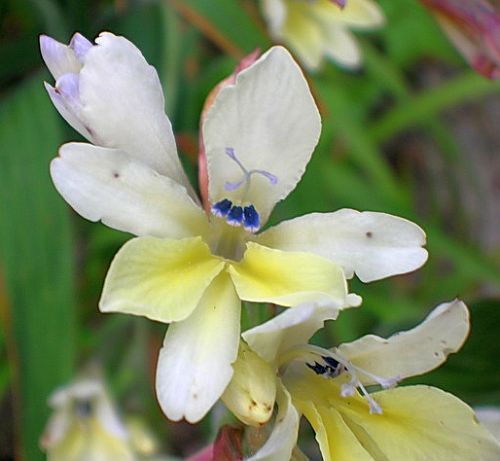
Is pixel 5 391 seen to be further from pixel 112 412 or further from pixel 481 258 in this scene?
pixel 481 258

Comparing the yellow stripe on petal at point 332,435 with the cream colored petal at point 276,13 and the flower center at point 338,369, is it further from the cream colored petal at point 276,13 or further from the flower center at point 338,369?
the cream colored petal at point 276,13

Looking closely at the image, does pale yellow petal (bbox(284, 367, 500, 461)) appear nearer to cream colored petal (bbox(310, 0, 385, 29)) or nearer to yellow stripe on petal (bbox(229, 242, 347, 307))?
yellow stripe on petal (bbox(229, 242, 347, 307))

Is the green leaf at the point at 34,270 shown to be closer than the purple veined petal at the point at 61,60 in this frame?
No

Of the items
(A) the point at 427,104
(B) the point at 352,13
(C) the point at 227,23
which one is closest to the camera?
(B) the point at 352,13

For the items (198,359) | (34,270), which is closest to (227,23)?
(34,270)

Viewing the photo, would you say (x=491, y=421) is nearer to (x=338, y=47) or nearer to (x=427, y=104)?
(x=338, y=47)

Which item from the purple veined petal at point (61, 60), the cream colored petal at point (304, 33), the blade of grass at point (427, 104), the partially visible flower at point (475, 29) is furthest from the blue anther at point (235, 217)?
the blade of grass at point (427, 104)

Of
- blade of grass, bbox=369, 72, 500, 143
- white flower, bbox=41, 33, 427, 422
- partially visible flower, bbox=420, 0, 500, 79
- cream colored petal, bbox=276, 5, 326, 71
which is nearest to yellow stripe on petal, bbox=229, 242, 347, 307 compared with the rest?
white flower, bbox=41, 33, 427, 422
